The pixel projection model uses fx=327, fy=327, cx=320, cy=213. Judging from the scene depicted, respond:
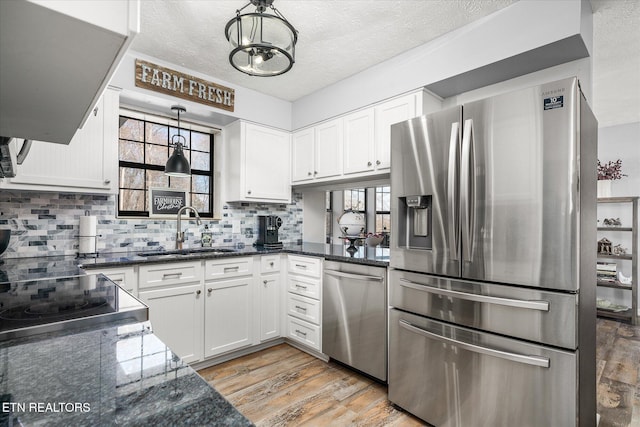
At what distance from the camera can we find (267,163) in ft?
11.6

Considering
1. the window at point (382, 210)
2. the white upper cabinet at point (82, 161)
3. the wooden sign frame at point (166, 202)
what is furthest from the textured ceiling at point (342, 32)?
the window at point (382, 210)

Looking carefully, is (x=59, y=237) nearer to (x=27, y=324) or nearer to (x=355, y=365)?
(x=27, y=324)

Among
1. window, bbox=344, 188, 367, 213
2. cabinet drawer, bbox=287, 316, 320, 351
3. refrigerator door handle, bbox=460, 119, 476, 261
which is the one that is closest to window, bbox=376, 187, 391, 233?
window, bbox=344, 188, 367, 213

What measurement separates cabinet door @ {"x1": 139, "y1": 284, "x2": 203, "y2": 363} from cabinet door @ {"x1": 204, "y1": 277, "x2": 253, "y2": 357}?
76mm

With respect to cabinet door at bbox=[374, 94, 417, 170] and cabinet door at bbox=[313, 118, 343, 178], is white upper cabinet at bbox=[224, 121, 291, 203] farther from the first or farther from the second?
cabinet door at bbox=[374, 94, 417, 170]

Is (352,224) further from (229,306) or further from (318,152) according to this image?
(229,306)

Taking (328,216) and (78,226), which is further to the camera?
(328,216)

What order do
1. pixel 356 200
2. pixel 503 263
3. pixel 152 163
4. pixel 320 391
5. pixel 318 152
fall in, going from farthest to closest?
pixel 356 200, pixel 318 152, pixel 152 163, pixel 320 391, pixel 503 263

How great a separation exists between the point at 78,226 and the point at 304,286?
74.5 inches

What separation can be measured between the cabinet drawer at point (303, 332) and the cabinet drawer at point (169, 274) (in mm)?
998

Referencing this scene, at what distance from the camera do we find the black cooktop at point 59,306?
0.82m

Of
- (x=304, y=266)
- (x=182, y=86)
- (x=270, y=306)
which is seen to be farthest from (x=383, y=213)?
(x=182, y=86)

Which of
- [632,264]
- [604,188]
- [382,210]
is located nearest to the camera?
[382,210]

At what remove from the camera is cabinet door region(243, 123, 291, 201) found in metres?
3.37
